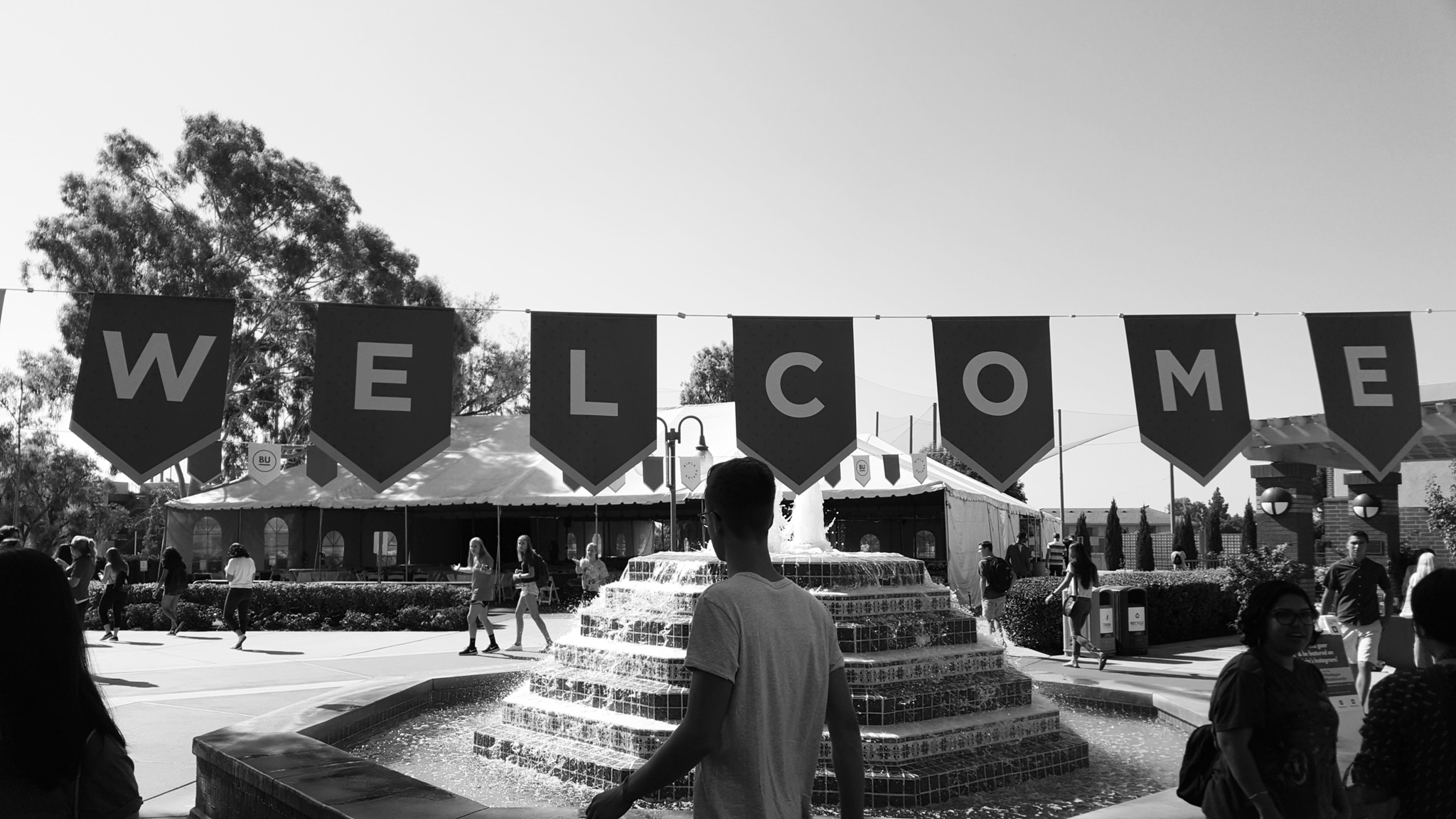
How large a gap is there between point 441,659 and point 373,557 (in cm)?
1410

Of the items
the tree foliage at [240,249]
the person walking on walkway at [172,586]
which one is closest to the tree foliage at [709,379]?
the tree foliage at [240,249]

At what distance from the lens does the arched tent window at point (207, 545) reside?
25.4 m

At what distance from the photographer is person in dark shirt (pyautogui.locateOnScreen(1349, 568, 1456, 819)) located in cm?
270

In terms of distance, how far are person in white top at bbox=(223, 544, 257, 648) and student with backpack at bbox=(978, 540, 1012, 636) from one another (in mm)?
10771

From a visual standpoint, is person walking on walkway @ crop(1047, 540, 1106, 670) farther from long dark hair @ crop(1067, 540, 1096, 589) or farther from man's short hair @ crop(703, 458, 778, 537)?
man's short hair @ crop(703, 458, 778, 537)

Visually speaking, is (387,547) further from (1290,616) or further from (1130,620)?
(1290,616)

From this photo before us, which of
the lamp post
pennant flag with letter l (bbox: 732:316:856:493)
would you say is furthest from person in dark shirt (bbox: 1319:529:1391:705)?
the lamp post

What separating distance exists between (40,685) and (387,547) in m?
26.3

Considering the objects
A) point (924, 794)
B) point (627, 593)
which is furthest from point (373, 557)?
point (924, 794)

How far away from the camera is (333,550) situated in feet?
84.4

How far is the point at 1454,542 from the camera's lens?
709 inches

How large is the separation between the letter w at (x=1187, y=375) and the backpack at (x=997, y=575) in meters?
6.25

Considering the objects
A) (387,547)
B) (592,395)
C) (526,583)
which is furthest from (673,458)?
(387,547)

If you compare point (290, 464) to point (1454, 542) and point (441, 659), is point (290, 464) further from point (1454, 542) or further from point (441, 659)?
point (1454, 542)
